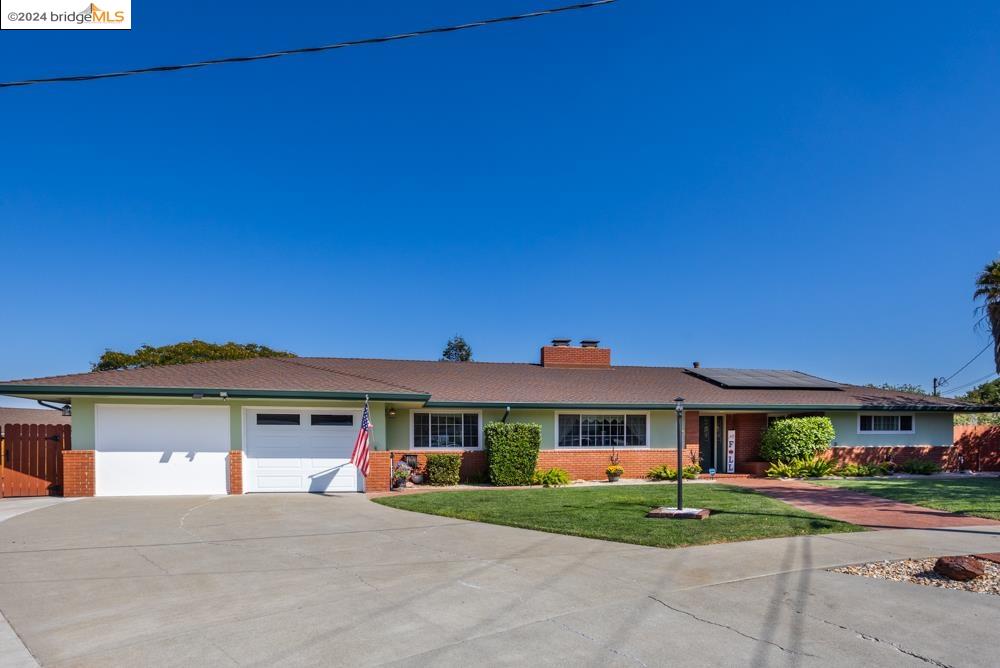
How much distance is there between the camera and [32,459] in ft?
50.1

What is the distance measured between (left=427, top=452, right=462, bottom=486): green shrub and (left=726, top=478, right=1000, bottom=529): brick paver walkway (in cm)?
781

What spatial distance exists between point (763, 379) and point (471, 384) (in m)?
11.5

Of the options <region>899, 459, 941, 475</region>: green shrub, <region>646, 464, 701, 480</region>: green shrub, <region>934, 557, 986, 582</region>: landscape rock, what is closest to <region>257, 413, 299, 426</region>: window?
<region>646, 464, 701, 480</region>: green shrub

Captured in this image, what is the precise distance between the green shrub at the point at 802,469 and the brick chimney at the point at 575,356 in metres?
7.22

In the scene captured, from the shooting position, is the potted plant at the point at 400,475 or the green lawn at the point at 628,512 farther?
the potted plant at the point at 400,475

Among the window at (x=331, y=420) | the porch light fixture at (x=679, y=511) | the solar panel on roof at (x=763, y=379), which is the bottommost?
the porch light fixture at (x=679, y=511)

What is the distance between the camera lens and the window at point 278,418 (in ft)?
52.7

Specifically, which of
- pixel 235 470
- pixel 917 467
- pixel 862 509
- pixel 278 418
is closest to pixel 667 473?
pixel 862 509

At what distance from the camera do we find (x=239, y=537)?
9914 millimetres

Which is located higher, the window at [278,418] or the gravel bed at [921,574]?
the window at [278,418]

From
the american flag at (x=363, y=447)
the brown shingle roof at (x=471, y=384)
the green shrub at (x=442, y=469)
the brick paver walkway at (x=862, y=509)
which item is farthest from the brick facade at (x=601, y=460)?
the american flag at (x=363, y=447)

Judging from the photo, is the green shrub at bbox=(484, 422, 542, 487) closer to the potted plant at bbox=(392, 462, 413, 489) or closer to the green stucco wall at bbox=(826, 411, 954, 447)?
the potted plant at bbox=(392, 462, 413, 489)

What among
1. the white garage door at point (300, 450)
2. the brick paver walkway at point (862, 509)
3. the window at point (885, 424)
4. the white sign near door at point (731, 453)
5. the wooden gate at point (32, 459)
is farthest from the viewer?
the window at point (885, 424)

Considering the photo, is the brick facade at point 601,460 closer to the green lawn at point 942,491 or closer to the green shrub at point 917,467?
the green lawn at point 942,491
